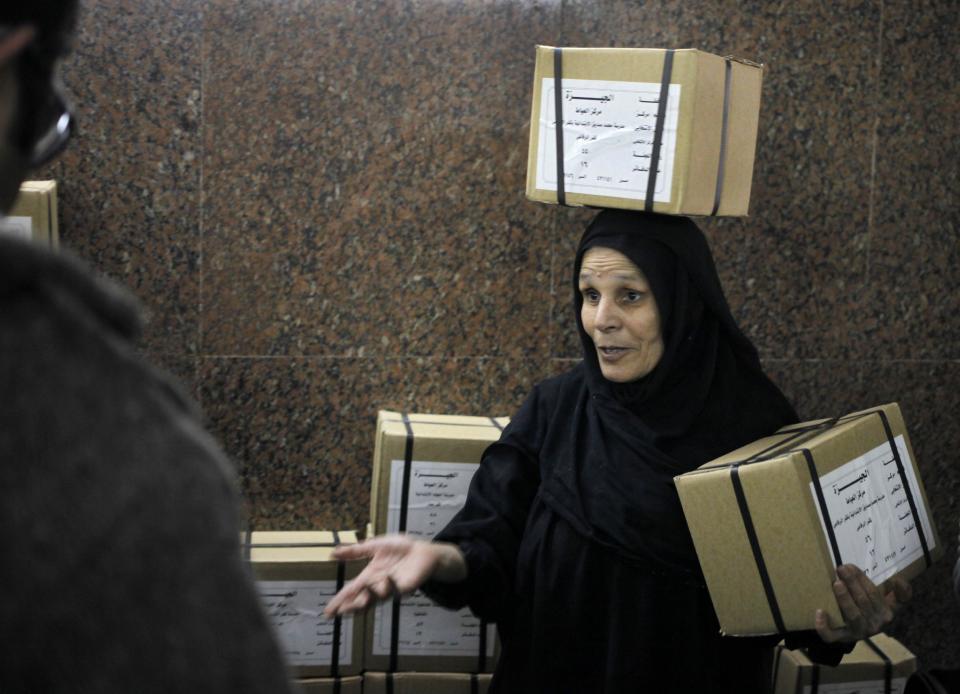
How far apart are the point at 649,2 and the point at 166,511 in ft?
8.18

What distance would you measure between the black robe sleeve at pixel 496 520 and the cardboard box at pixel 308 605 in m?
0.46

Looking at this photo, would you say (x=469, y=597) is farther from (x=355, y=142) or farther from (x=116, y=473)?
(x=116, y=473)

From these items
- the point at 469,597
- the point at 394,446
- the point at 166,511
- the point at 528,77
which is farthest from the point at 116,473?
the point at 528,77

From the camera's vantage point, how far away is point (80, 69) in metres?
2.49

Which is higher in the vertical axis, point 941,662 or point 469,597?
point 469,597

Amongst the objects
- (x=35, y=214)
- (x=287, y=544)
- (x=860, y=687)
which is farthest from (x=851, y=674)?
(x=35, y=214)

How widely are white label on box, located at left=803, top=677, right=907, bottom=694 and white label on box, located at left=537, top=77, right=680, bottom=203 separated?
136cm

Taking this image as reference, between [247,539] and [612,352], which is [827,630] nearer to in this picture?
[612,352]

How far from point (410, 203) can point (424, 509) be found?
2.70 ft

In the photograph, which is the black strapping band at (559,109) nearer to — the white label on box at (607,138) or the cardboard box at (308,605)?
the white label on box at (607,138)

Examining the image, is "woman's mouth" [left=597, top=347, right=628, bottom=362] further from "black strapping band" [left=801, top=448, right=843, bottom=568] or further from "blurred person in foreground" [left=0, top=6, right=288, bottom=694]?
"blurred person in foreground" [left=0, top=6, right=288, bottom=694]

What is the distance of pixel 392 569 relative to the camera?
1.79 metres

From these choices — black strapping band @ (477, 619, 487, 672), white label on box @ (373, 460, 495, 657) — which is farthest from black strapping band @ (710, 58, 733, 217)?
black strapping band @ (477, 619, 487, 672)

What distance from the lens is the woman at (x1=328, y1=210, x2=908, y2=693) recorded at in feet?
6.35
